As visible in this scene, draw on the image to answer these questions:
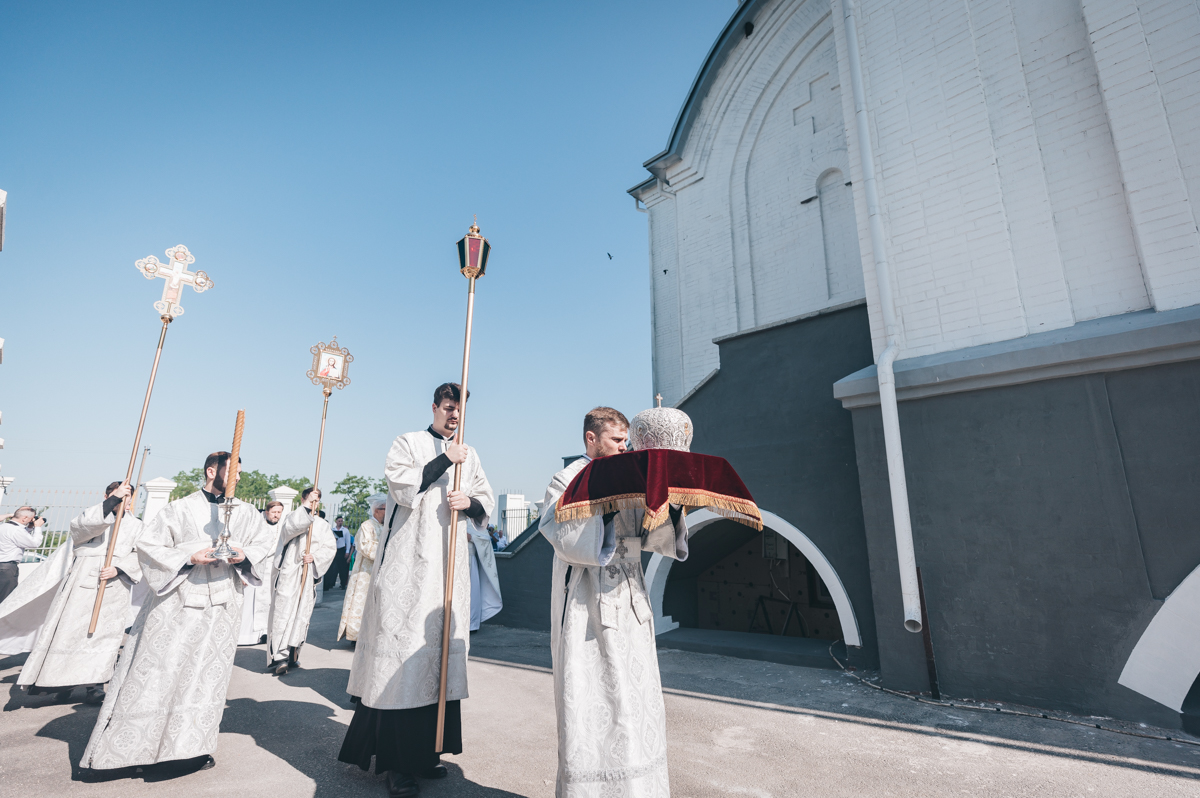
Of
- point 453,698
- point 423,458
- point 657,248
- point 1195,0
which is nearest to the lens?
point 453,698

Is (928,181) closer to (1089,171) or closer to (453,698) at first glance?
(1089,171)

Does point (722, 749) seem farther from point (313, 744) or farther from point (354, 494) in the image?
point (354, 494)

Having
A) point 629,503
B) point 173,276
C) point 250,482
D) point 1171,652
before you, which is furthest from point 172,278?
point 250,482

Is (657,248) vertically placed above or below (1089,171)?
above

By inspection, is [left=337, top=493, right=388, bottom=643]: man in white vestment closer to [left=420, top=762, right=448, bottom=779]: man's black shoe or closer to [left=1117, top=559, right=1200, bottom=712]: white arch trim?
[left=420, top=762, right=448, bottom=779]: man's black shoe

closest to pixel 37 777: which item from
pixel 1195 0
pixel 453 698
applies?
pixel 453 698

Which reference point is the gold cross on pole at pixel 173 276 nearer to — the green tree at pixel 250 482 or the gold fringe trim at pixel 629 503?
the gold fringe trim at pixel 629 503

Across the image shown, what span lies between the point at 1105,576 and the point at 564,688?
4.33 m

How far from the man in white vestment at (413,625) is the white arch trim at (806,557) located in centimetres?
302

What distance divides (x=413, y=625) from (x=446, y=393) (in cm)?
143

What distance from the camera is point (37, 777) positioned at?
3.40 metres

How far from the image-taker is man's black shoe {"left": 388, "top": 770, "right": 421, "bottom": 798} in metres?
3.07

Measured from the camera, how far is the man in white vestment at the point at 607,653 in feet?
7.93

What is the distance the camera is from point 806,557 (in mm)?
6848
